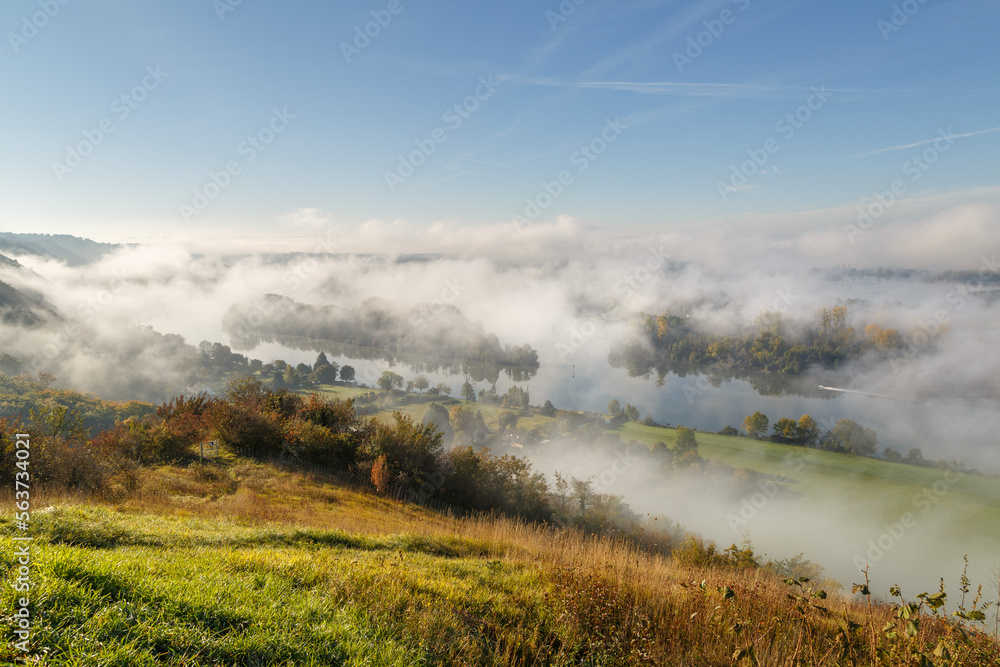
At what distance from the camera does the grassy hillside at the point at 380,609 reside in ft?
8.26

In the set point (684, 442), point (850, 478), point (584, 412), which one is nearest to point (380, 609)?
point (684, 442)

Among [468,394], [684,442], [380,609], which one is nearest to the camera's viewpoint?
[380,609]

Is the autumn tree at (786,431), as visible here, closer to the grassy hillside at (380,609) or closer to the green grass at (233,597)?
the grassy hillside at (380,609)

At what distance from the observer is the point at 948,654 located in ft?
11.6

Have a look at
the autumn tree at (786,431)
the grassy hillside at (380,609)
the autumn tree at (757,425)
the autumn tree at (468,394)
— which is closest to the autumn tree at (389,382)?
the autumn tree at (468,394)

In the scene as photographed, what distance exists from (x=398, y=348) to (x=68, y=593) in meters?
156

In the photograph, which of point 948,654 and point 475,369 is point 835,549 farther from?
point 475,369

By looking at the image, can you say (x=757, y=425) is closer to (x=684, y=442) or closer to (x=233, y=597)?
(x=684, y=442)

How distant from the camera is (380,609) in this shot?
3.50 m

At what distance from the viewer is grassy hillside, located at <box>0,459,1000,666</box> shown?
99.1 inches

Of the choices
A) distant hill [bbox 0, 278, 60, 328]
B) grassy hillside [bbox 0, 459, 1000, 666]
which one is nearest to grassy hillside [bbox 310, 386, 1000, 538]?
grassy hillside [bbox 0, 459, 1000, 666]

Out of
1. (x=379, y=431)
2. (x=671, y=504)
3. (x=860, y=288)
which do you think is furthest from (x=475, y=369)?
(x=860, y=288)

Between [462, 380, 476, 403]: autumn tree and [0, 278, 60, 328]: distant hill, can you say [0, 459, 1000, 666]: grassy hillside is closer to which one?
[462, 380, 476, 403]: autumn tree

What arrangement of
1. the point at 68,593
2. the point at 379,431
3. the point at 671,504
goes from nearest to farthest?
the point at 68,593
the point at 379,431
the point at 671,504
